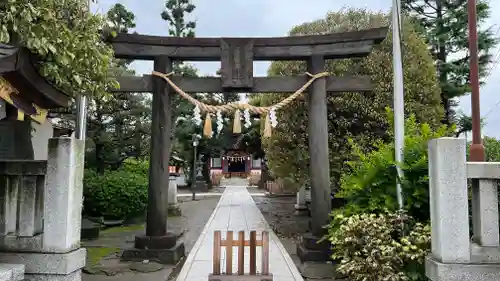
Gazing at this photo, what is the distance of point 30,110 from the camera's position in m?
4.21

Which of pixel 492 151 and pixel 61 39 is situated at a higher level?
pixel 61 39

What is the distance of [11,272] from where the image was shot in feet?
12.3

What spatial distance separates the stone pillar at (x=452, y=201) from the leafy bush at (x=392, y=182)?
4.07ft

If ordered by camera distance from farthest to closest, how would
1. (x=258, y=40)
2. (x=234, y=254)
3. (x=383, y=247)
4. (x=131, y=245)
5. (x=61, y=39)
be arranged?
(x=131, y=245) < (x=234, y=254) < (x=258, y=40) < (x=383, y=247) < (x=61, y=39)

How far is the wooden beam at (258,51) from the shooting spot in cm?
788

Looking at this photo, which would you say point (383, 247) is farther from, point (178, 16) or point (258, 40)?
point (178, 16)

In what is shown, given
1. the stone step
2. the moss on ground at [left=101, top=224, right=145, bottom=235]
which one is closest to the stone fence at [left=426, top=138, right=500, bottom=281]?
the stone step

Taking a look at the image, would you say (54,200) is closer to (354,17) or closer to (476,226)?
(476,226)

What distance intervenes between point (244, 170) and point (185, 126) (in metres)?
25.1

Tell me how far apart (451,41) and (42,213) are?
1935cm

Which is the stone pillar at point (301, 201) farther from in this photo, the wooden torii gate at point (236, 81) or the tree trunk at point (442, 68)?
the wooden torii gate at point (236, 81)

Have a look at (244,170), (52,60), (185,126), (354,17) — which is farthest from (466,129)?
(244,170)

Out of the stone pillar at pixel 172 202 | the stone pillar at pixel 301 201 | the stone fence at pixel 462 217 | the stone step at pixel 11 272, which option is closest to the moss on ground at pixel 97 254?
the stone step at pixel 11 272

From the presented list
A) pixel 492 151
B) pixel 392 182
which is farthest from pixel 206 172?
pixel 392 182
